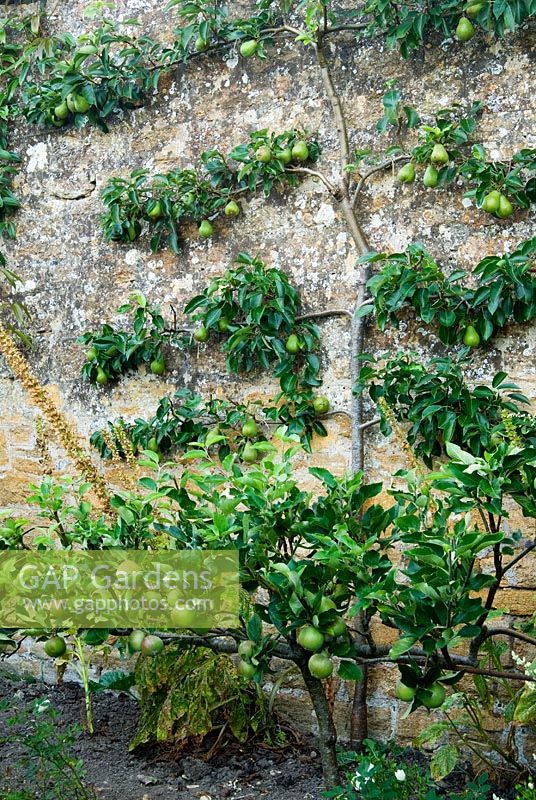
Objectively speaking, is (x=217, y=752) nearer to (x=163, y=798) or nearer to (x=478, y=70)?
(x=163, y=798)

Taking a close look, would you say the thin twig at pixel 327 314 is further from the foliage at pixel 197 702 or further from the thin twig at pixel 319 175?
the foliage at pixel 197 702

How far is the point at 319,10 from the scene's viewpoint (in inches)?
114

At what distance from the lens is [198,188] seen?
317 cm

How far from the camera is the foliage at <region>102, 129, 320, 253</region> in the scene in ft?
9.84

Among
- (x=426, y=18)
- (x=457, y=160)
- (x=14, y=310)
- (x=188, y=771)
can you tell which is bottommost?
(x=188, y=771)

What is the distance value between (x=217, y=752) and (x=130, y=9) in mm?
2879

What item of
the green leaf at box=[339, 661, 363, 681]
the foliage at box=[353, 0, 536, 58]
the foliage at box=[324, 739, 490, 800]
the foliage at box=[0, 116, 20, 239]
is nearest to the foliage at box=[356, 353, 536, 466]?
the green leaf at box=[339, 661, 363, 681]

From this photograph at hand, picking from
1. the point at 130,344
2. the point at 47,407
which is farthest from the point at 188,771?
the point at 130,344

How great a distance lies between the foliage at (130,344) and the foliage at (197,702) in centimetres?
111

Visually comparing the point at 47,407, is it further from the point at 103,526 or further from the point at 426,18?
the point at 426,18

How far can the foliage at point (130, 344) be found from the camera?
10.6 feet

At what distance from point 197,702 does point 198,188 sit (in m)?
1.85

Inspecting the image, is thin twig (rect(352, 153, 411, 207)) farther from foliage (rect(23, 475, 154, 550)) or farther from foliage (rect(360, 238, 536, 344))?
foliage (rect(23, 475, 154, 550))

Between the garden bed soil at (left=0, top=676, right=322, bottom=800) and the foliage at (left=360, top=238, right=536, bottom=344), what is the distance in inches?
57.4
